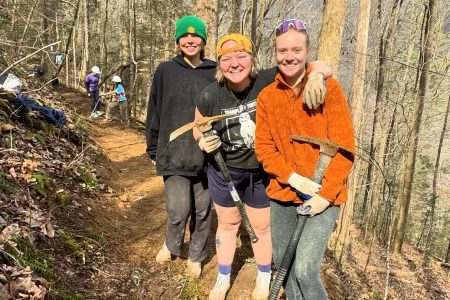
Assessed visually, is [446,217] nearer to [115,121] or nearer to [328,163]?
[115,121]

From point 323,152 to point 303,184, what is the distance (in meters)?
0.23

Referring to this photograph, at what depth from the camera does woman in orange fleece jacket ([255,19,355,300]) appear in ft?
7.77

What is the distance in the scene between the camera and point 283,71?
8.02 feet

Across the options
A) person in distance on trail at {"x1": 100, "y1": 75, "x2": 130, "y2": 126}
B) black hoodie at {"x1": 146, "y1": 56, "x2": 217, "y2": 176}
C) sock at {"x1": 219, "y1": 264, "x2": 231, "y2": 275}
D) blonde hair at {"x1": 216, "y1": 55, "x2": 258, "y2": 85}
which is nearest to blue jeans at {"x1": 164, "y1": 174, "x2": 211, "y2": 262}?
black hoodie at {"x1": 146, "y1": 56, "x2": 217, "y2": 176}

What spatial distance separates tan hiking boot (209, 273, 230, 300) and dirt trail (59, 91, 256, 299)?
0.45 feet

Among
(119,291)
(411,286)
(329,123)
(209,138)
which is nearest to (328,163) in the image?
(329,123)

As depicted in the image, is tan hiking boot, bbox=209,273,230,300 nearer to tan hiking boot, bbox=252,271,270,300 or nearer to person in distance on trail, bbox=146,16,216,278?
tan hiking boot, bbox=252,271,270,300

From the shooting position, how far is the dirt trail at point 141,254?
3.65 metres

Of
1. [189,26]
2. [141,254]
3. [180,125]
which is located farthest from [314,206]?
[141,254]

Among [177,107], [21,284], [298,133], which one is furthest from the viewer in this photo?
[177,107]

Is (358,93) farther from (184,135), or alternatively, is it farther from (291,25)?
(291,25)

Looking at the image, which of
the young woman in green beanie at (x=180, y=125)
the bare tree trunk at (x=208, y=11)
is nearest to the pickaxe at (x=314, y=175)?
the young woman in green beanie at (x=180, y=125)

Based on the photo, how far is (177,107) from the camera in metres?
3.60

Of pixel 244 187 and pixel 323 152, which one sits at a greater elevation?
pixel 323 152
